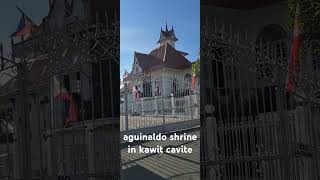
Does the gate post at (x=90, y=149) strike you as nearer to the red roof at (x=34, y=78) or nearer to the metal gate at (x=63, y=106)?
the metal gate at (x=63, y=106)

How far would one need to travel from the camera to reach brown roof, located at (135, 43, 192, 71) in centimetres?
387

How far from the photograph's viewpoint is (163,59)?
401 cm

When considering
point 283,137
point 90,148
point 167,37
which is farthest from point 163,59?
point 283,137

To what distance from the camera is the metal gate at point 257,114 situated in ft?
16.3

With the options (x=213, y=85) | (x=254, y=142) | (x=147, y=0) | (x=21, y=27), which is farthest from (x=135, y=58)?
(x=254, y=142)

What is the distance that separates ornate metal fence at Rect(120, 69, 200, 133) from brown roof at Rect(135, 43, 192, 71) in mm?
56

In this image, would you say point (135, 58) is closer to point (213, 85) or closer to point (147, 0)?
point (147, 0)

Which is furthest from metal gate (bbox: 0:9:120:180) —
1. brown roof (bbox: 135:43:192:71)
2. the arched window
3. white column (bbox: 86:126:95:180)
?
the arched window

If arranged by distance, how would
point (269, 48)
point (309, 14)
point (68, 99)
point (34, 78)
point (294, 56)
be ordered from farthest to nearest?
point (269, 48)
point (294, 56)
point (309, 14)
point (34, 78)
point (68, 99)

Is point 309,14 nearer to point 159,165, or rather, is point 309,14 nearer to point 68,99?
point 159,165

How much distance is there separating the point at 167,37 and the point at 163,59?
0.62 feet

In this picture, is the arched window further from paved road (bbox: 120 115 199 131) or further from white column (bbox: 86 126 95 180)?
white column (bbox: 86 126 95 180)

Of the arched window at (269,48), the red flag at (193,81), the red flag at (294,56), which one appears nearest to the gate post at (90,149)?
the red flag at (193,81)

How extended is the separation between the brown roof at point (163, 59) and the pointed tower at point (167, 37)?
0.04 metres
